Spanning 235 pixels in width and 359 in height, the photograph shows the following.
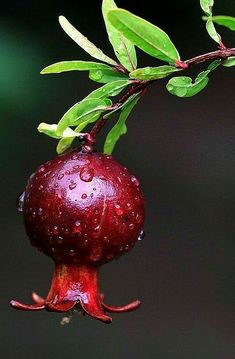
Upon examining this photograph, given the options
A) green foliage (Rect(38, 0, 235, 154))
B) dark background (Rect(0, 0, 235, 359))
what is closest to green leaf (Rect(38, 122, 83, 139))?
green foliage (Rect(38, 0, 235, 154))

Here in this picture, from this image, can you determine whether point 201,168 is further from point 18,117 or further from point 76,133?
point 76,133

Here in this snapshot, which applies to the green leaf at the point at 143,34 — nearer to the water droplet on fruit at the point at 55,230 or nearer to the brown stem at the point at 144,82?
the brown stem at the point at 144,82

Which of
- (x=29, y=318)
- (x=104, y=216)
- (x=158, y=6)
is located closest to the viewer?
(x=104, y=216)

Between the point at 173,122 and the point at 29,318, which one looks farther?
the point at 29,318

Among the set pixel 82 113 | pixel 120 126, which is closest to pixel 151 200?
pixel 120 126

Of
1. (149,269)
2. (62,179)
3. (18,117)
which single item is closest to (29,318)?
(149,269)

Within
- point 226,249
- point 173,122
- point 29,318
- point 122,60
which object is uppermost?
point 122,60

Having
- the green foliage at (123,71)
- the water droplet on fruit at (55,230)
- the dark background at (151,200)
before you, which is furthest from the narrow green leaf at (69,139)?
the dark background at (151,200)

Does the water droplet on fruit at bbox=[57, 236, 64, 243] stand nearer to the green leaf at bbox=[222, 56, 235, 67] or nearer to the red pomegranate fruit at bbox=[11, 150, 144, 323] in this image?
the red pomegranate fruit at bbox=[11, 150, 144, 323]
